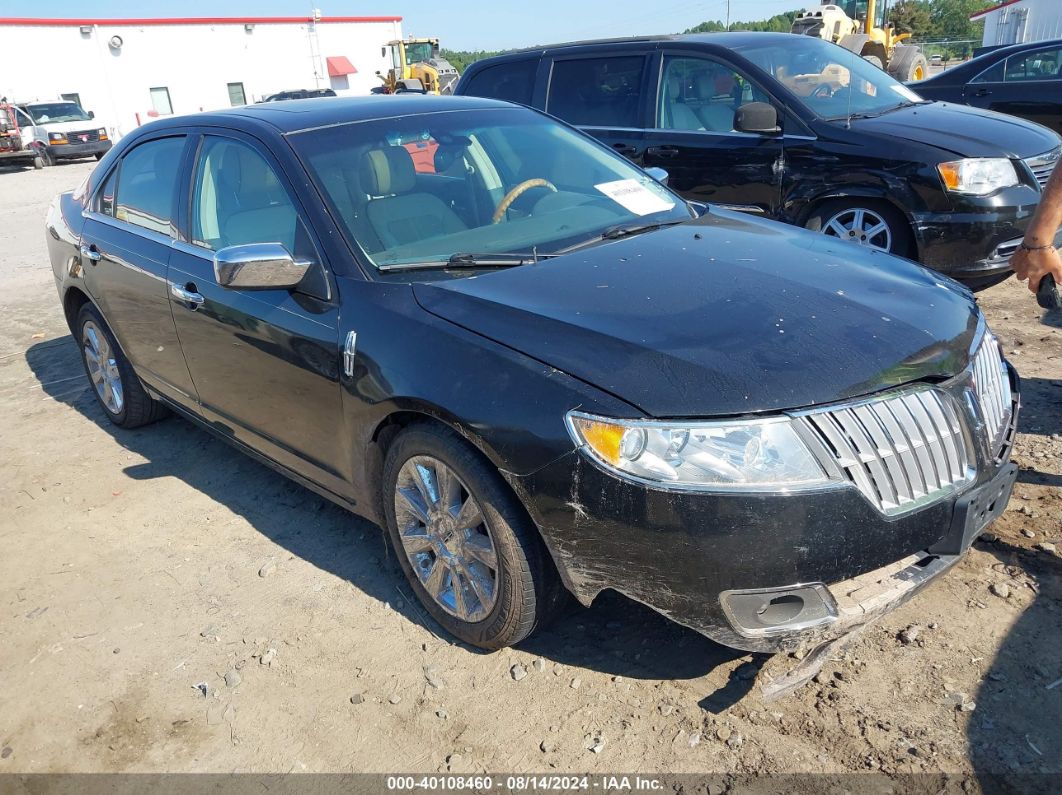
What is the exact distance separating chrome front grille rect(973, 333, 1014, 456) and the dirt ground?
647 millimetres

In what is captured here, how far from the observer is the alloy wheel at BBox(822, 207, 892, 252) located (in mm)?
5703

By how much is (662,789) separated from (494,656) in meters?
0.79

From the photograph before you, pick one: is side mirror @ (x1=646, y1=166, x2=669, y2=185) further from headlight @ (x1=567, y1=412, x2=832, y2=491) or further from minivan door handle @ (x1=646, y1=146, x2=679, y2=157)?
minivan door handle @ (x1=646, y1=146, x2=679, y2=157)

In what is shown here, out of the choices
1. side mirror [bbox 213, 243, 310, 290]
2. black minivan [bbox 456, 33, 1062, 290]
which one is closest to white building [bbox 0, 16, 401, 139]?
black minivan [bbox 456, 33, 1062, 290]

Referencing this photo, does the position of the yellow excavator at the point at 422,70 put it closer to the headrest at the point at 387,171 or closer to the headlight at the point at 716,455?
the headrest at the point at 387,171

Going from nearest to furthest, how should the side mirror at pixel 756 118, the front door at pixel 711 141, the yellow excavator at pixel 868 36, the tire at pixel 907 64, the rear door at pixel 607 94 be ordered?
the side mirror at pixel 756 118
the front door at pixel 711 141
the rear door at pixel 607 94
the tire at pixel 907 64
the yellow excavator at pixel 868 36

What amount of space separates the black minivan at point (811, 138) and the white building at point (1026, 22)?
3402 centimetres

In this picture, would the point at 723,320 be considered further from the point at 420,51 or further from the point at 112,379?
the point at 420,51

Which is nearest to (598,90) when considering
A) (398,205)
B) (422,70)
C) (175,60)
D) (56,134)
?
(398,205)

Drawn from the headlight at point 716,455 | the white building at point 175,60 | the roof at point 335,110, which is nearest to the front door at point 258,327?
the roof at point 335,110

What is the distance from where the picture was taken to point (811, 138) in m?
5.88

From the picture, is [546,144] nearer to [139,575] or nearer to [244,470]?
[244,470]

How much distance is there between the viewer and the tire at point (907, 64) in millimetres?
15147

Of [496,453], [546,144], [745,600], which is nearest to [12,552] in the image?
[496,453]
